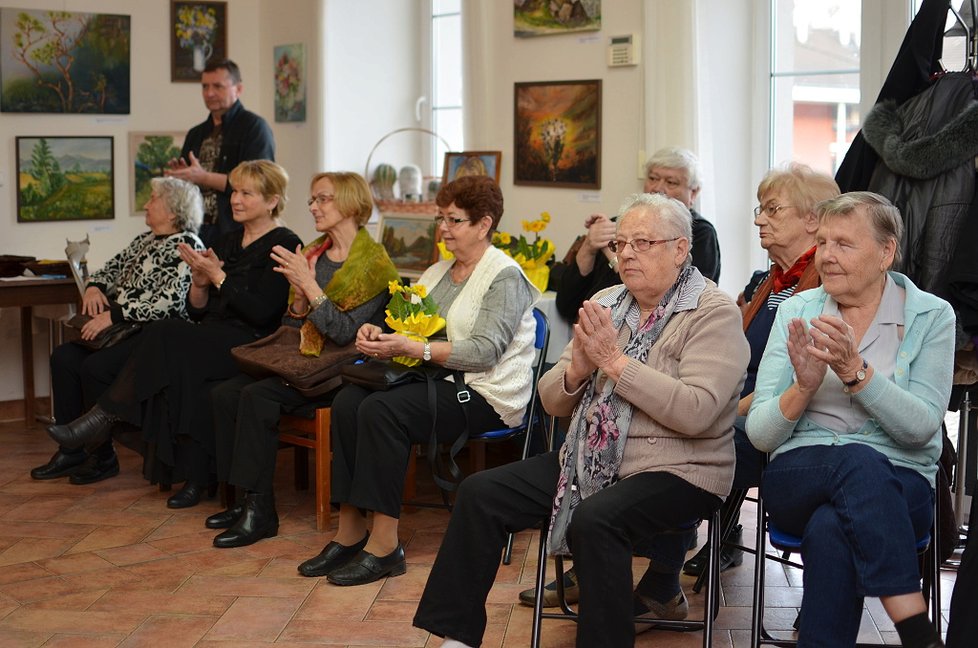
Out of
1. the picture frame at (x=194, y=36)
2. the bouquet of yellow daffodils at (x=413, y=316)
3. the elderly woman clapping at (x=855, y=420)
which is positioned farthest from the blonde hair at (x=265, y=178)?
the elderly woman clapping at (x=855, y=420)

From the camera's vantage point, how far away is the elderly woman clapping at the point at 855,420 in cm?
275

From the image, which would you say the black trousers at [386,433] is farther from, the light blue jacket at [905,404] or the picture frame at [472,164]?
the picture frame at [472,164]

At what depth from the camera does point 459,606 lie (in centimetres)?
313

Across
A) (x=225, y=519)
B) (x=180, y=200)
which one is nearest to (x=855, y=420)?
(x=225, y=519)

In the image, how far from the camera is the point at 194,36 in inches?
283

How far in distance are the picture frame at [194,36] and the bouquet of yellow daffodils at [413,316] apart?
359cm

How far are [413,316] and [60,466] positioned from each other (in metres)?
2.18

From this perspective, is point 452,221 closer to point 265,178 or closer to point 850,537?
point 265,178

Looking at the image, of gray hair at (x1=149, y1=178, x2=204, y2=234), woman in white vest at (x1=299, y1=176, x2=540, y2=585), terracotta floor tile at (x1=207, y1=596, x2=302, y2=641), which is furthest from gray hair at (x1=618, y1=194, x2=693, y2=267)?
gray hair at (x1=149, y1=178, x2=204, y2=234)

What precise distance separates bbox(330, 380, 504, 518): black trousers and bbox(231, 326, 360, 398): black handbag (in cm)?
28

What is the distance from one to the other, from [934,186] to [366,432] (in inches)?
77.5

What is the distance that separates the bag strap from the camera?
13.4 ft

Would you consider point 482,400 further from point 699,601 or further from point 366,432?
point 699,601

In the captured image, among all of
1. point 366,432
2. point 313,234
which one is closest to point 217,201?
point 313,234
